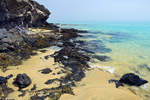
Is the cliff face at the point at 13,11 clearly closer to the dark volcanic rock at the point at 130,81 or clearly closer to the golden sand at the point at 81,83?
the golden sand at the point at 81,83

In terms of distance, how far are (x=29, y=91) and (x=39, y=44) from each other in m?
8.80

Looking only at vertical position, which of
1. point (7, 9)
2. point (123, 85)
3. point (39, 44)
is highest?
point (7, 9)

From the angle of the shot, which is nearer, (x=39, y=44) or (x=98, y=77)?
(x=98, y=77)

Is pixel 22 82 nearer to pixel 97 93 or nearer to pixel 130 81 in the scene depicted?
pixel 97 93

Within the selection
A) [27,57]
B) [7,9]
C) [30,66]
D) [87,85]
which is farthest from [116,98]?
[7,9]

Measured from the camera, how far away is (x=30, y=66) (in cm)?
880

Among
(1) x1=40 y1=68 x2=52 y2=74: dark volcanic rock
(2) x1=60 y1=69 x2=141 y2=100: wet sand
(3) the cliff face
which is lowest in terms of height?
(2) x1=60 y1=69 x2=141 y2=100: wet sand

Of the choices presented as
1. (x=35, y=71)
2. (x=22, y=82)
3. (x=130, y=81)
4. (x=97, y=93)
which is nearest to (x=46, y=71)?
(x=35, y=71)

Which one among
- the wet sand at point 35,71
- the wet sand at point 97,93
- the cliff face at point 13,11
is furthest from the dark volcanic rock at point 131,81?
the cliff face at point 13,11

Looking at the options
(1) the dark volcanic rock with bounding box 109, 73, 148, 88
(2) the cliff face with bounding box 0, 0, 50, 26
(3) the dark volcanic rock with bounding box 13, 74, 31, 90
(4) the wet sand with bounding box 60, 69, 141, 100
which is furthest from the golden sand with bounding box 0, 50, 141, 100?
(2) the cliff face with bounding box 0, 0, 50, 26

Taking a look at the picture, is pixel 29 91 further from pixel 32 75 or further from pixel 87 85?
pixel 87 85

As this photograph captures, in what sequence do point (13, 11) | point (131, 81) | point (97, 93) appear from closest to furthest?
point (97, 93), point (131, 81), point (13, 11)

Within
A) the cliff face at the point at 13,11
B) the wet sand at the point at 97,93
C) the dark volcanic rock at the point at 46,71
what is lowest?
the wet sand at the point at 97,93

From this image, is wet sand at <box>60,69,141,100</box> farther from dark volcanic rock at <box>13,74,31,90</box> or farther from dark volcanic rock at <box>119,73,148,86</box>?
dark volcanic rock at <box>13,74,31,90</box>
